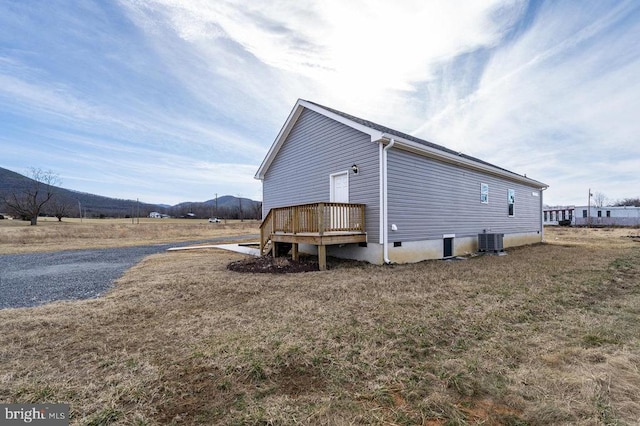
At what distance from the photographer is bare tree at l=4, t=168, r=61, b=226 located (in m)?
37.1

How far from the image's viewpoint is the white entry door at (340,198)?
7.94 m

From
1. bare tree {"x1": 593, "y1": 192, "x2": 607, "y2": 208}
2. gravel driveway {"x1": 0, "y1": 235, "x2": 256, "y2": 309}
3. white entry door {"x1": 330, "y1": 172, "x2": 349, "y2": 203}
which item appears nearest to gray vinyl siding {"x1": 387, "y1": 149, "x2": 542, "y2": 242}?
white entry door {"x1": 330, "y1": 172, "x2": 349, "y2": 203}

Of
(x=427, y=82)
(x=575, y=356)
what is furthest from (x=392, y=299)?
(x=427, y=82)

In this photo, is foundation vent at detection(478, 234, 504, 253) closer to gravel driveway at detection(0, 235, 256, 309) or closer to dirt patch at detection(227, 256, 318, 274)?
dirt patch at detection(227, 256, 318, 274)

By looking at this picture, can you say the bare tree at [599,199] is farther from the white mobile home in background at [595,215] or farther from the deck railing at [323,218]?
the deck railing at [323,218]

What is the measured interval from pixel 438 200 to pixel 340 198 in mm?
3400

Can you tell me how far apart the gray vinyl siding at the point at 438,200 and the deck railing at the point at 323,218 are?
1.02 m

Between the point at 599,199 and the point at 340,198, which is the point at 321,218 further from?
the point at 599,199

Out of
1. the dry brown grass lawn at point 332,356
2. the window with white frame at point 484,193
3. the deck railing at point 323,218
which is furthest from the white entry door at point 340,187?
the window with white frame at point 484,193

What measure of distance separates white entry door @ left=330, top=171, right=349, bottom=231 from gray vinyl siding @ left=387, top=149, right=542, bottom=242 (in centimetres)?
135

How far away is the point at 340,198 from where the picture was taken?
31.3 ft

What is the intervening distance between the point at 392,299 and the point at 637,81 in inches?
537

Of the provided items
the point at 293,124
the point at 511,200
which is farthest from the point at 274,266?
the point at 511,200


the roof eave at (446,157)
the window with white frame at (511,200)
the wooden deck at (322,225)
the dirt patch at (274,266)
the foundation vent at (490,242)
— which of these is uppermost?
the roof eave at (446,157)
